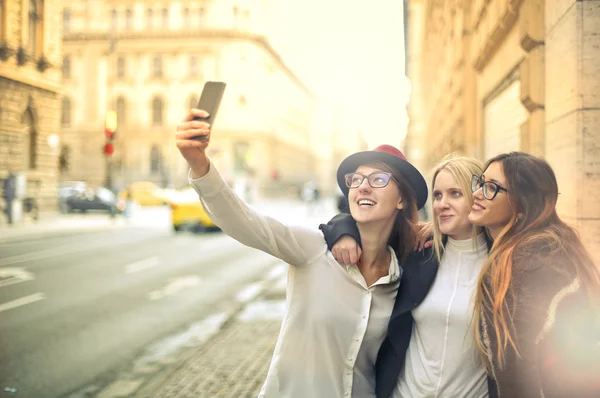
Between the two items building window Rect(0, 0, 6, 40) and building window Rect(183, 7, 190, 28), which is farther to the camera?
building window Rect(183, 7, 190, 28)

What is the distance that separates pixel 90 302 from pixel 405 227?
7573mm

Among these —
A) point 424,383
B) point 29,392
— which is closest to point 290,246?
point 424,383

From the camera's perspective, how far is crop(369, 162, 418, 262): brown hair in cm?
290

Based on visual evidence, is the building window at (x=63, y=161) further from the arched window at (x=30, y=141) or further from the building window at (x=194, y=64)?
the building window at (x=194, y=64)

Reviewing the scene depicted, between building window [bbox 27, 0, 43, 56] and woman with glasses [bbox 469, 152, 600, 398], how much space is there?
6.10 meters

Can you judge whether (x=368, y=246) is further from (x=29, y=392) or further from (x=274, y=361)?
(x=29, y=392)

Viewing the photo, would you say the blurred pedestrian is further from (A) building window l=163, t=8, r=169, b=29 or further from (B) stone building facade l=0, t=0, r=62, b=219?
(A) building window l=163, t=8, r=169, b=29

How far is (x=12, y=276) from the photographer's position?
6789 mm

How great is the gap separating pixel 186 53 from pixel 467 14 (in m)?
58.3

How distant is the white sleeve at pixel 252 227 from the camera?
237 centimetres

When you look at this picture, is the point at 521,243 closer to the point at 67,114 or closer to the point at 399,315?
the point at 399,315

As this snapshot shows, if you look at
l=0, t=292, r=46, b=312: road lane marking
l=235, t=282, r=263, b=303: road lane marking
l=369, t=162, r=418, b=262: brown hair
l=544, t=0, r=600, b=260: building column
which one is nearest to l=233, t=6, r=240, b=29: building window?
l=235, t=282, r=263, b=303: road lane marking

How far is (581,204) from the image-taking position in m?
4.11

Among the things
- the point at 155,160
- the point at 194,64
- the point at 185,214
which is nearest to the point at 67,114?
the point at 155,160
